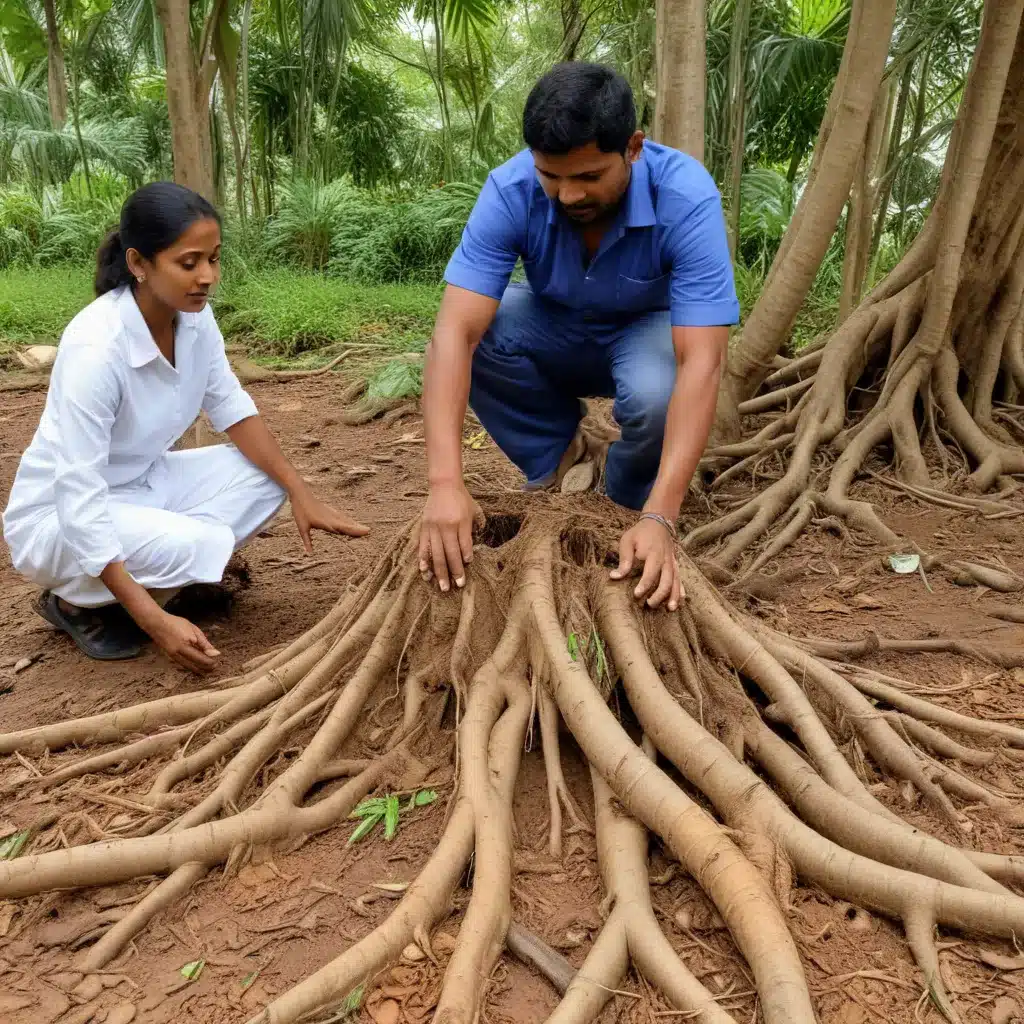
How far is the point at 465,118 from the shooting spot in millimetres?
19625

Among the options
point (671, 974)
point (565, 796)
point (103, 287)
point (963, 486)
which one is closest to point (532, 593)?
point (565, 796)

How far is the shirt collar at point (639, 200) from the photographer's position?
286cm

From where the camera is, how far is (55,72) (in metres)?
13.1

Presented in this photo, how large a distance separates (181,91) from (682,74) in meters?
3.52

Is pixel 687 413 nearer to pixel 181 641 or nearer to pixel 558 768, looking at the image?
pixel 558 768

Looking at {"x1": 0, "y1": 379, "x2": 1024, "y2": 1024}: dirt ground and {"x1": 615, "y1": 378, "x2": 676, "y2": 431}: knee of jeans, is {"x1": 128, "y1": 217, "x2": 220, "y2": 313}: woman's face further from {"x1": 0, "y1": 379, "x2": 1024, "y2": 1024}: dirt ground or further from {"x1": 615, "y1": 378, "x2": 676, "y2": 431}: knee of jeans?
{"x1": 615, "y1": 378, "x2": 676, "y2": 431}: knee of jeans

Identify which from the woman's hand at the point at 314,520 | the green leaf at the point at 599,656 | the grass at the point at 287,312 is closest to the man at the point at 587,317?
the green leaf at the point at 599,656

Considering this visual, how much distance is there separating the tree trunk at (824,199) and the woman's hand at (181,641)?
2.70 metres

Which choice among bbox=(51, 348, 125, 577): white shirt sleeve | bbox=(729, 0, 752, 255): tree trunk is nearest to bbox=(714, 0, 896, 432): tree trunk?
bbox=(729, 0, 752, 255): tree trunk

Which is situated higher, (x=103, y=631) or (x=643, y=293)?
(x=643, y=293)

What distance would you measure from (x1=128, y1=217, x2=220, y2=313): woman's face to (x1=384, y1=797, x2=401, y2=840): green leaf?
1623 millimetres

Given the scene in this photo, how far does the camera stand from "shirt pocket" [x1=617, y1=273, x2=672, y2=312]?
309 cm

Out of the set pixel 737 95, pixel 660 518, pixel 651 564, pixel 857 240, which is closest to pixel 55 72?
pixel 737 95

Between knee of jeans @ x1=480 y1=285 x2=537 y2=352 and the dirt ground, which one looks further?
knee of jeans @ x1=480 y1=285 x2=537 y2=352
